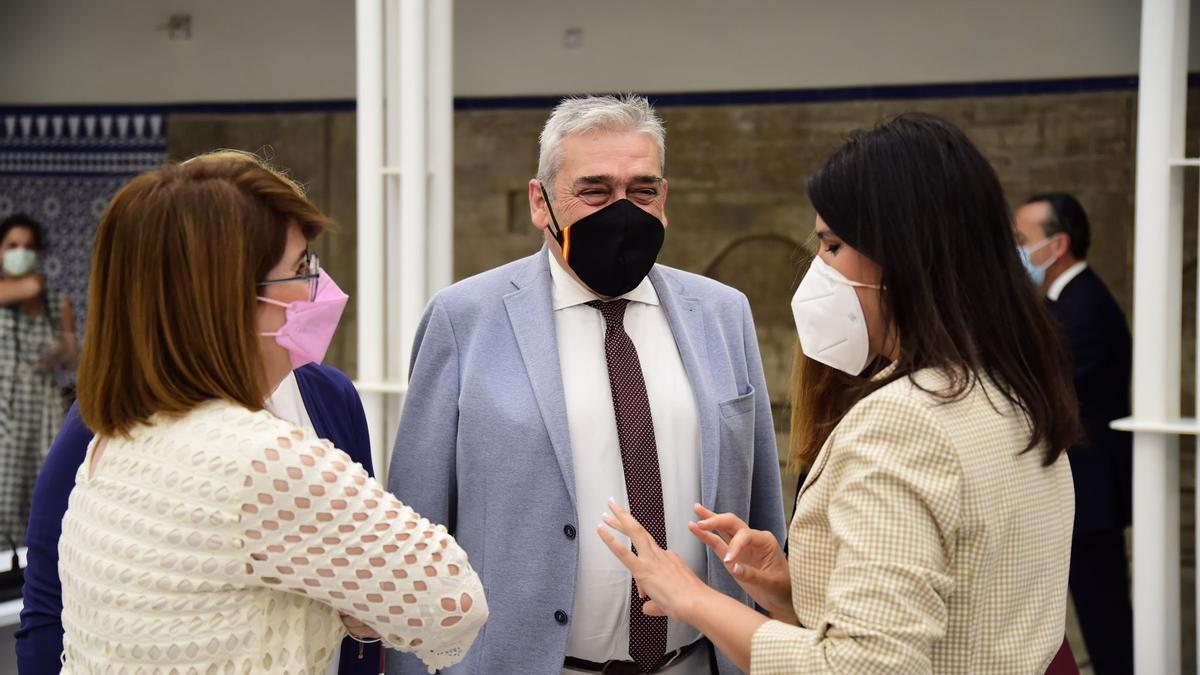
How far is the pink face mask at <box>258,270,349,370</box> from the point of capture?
176 cm

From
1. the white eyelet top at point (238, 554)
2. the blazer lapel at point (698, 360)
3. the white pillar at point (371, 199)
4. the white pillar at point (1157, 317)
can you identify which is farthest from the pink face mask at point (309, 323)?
the white pillar at point (1157, 317)

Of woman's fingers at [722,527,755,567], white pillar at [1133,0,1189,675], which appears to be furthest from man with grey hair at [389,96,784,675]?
white pillar at [1133,0,1189,675]

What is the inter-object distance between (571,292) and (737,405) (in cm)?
40

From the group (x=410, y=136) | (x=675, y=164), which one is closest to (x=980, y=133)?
(x=675, y=164)

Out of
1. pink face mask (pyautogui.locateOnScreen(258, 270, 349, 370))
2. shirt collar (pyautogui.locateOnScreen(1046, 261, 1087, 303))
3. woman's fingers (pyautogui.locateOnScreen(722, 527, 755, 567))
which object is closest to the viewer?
pink face mask (pyautogui.locateOnScreen(258, 270, 349, 370))

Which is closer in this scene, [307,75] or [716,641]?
[716,641]

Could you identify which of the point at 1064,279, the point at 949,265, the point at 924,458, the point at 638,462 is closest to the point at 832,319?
the point at 949,265

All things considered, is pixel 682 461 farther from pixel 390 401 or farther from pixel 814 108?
pixel 814 108

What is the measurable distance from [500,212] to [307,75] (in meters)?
1.38

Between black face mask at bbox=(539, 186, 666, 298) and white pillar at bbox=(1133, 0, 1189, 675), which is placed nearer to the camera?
black face mask at bbox=(539, 186, 666, 298)

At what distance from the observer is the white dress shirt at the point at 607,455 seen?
2410 millimetres

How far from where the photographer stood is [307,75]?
23.8ft

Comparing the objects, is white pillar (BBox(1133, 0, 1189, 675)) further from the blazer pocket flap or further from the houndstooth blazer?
the houndstooth blazer

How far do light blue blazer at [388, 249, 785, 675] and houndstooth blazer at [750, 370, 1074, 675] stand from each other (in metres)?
0.77
